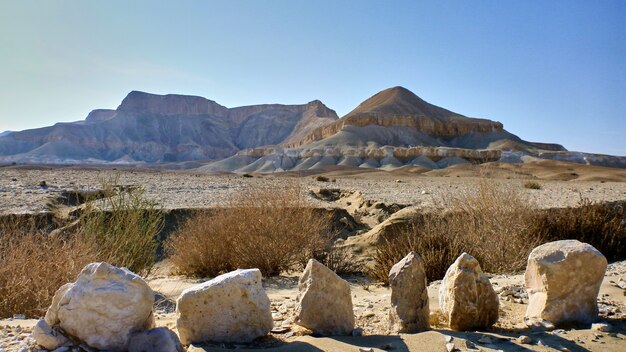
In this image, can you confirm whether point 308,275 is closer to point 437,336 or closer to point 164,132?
point 437,336

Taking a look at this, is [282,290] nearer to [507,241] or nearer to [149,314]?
[507,241]

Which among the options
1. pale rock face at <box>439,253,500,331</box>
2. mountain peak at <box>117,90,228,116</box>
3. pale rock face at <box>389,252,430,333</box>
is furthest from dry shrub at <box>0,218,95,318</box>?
mountain peak at <box>117,90,228,116</box>

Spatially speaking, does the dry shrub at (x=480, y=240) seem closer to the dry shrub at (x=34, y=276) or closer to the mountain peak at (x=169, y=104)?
the dry shrub at (x=34, y=276)

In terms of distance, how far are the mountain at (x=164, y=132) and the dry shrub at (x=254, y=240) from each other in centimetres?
11566

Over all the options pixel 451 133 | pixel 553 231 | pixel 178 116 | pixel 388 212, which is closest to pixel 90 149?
pixel 178 116

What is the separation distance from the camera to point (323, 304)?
164 inches

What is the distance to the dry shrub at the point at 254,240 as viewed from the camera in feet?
28.9

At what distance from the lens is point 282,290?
7559 mm

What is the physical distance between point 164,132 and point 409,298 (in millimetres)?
140819

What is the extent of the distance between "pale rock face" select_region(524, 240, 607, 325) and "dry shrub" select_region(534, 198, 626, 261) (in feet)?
14.6

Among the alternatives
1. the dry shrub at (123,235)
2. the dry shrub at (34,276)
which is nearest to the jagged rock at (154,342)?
the dry shrub at (34,276)

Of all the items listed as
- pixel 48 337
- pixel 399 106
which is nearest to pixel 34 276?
pixel 48 337

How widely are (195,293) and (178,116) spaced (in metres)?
146

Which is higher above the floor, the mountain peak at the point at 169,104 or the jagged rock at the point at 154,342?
the mountain peak at the point at 169,104
